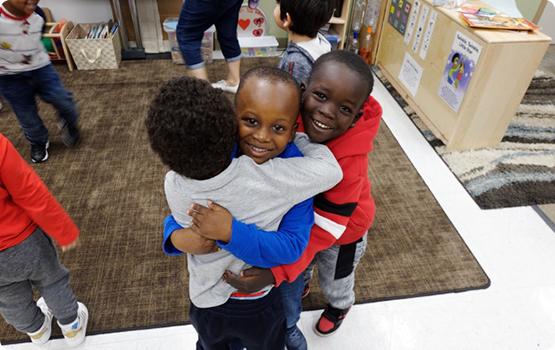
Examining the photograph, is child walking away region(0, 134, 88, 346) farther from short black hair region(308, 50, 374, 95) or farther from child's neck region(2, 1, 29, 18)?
child's neck region(2, 1, 29, 18)

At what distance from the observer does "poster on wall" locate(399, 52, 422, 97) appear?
8.70 ft

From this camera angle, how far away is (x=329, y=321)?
1.43 meters

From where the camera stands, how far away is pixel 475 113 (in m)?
2.25

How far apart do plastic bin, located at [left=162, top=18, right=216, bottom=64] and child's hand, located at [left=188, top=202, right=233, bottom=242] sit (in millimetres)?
2633

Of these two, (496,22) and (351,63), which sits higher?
(351,63)

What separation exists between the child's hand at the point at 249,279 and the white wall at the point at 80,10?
3054 millimetres

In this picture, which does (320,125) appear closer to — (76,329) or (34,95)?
(76,329)

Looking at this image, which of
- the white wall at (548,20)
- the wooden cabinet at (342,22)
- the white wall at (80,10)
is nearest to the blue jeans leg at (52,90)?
the white wall at (80,10)

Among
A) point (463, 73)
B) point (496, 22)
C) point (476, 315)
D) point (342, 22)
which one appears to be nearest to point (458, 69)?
point (463, 73)

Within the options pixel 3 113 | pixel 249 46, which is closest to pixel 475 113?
pixel 249 46

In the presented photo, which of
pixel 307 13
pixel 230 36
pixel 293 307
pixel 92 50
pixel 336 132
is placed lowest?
pixel 92 50

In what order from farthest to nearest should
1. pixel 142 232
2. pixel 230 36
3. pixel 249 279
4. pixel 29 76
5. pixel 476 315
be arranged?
1. pixel 230 36
2. pixel 29 76
3. pixel 142 232
4. pixel 476 315
5. pixel 249 279

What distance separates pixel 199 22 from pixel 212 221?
184 cm

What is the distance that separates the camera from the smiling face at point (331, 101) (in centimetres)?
83
